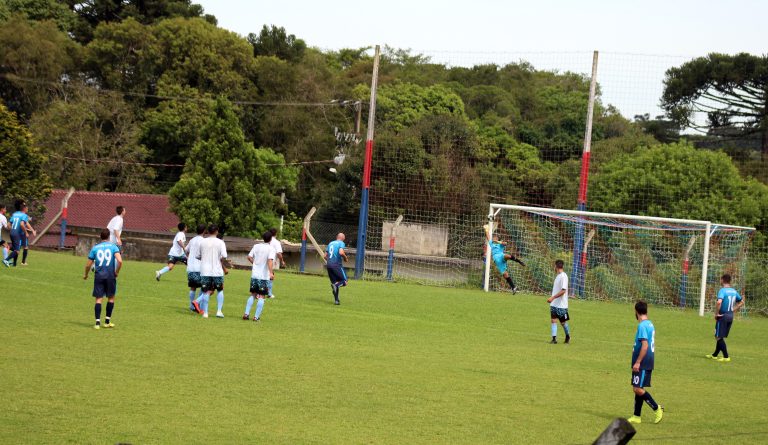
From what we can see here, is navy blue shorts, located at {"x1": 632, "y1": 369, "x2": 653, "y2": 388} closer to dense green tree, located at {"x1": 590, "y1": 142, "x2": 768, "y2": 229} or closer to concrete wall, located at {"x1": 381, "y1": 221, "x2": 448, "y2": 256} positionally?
concrete wall, located at {"x1": 381, "y1": 221, "x2": 448, "y2": 256}

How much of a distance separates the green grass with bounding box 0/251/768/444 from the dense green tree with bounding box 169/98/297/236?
20.5m

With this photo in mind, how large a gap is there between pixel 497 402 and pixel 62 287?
15.0m

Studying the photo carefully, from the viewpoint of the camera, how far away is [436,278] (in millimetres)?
36656

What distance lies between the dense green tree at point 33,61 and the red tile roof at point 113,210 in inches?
390

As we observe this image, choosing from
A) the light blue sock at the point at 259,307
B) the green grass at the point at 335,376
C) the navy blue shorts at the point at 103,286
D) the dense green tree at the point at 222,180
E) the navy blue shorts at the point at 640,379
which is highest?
the dense green tree at the point at 222,180

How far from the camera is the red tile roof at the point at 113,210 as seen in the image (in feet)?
169

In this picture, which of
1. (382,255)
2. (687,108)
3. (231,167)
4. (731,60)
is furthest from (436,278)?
(731,60)

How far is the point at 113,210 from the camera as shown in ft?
172

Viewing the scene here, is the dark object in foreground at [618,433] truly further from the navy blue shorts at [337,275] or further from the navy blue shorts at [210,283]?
the navy blue shorts at [337,275]

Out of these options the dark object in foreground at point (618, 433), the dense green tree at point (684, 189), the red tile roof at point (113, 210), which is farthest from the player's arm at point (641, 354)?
the red tile roof at point (113, 210)

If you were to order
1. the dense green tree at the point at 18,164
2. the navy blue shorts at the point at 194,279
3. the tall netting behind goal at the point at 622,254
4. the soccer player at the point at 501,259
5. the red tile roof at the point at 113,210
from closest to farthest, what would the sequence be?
1. the navy blue shorts at the point at 194,279
2. the tall netting behind goal at the point at 622,254
3. the soccer player at the point at 501,259
4. the dense green tree at the point at 18,164
5. the red tile roof at the point at 113,210

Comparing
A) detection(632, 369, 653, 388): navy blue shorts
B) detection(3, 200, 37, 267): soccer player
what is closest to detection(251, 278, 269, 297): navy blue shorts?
detection(632, 369, 653, 388): navy blue shorts

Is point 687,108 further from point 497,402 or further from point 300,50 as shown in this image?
point 497,402

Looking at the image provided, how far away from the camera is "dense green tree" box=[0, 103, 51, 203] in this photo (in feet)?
139
